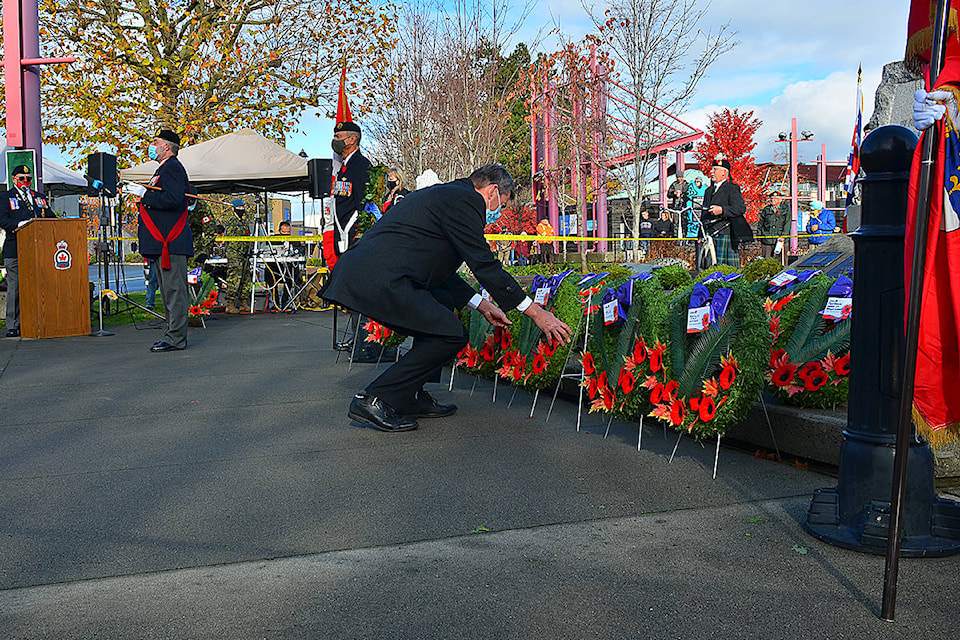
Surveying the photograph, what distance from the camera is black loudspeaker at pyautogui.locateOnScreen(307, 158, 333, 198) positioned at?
1035 centimetres

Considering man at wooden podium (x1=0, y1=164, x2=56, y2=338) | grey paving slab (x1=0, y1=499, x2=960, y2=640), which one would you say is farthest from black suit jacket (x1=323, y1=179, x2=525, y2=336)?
man at wooden podium (x1=0, y1=164, x2=56, y2=338)

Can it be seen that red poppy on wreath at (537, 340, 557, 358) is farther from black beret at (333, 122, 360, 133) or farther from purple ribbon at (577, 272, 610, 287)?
black beret at (333, 122, 360, 133)

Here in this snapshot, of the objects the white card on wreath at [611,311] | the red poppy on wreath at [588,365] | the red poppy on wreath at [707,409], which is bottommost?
the red poppy on wreath at [707,409]

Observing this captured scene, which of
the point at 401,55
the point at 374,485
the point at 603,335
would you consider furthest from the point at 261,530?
the point at 401,55

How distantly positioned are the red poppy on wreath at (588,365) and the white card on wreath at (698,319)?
86cm

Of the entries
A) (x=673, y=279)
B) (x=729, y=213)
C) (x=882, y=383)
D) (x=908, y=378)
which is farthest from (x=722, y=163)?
(x=908, y=378)

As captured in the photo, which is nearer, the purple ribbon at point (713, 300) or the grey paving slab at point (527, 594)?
the grey paving slab at point (527, 594)

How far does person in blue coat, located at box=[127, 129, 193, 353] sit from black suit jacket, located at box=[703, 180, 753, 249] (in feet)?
21.6

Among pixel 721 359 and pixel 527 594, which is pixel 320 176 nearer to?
pixel 721 359

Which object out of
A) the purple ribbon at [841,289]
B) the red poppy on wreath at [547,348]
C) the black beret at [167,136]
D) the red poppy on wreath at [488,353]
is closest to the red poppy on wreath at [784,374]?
the purple ribbon at [841,289]

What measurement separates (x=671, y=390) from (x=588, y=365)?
78cm

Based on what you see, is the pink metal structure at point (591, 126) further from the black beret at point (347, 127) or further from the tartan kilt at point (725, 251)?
the black beret at point (347, 127)

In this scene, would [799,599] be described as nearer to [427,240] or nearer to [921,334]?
[921,334]

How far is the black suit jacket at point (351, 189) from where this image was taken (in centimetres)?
889
